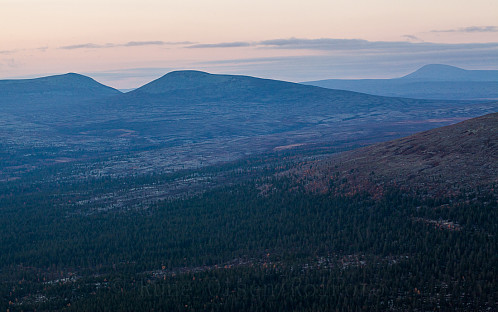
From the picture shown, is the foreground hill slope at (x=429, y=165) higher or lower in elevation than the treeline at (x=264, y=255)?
higher

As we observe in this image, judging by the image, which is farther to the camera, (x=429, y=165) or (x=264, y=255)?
(x=429, y=165)

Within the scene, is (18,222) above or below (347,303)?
below

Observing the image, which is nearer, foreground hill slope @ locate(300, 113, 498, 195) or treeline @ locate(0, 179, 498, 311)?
treeline @ locate(0, 179, 498, 311)

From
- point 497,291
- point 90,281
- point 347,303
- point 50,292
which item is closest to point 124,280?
point 90,281

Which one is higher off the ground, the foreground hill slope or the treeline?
the foreground hill slope

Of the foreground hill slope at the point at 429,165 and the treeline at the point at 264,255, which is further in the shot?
the foreground hill slope at the point at 429,165

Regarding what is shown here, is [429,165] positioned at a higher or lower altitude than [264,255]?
higher

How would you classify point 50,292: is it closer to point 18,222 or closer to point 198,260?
point 198,260

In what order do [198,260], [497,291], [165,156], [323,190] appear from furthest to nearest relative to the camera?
[165,156] → [323,190] → [198,260] → [497,291]
